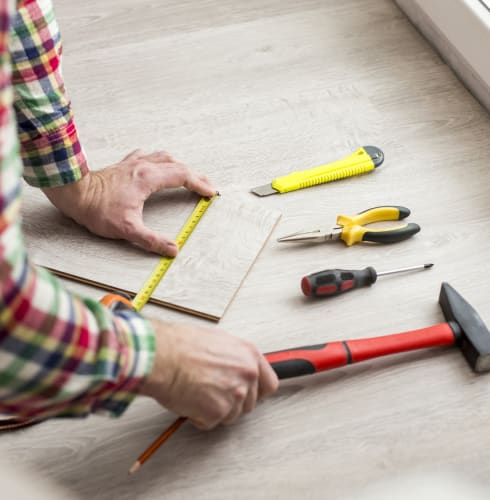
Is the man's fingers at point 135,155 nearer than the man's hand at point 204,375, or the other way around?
the man's hand at point 204,375

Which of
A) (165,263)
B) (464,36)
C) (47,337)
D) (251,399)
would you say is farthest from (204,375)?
(464,36)

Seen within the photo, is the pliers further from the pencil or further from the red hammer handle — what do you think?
the pencil

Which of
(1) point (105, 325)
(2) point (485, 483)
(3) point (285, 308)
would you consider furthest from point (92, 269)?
(2) point (485, 483)

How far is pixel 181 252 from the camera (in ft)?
3.63

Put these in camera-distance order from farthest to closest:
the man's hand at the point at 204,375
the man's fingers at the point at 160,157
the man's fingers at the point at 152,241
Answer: the man's fingers at the point at 160,157, the man's fingers at the point at 152,241, the man's hand at the point at 204,375

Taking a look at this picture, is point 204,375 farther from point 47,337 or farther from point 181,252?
point 181,252

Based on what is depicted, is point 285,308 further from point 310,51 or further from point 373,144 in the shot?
A: point 310,51

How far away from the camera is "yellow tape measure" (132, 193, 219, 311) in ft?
3.41

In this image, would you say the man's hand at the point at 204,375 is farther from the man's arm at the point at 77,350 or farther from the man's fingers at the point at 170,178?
the man's fingers at the point at 170,178

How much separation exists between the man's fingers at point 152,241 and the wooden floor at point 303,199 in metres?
0.10

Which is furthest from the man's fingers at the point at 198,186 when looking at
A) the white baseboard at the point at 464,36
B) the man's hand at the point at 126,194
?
the white baseboard at the point at 464,36

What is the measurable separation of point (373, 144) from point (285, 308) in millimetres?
426

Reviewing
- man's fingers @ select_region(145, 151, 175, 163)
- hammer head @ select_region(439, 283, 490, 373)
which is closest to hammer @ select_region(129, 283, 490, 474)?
hammer head @ select_region(439, 283, 490, 373)

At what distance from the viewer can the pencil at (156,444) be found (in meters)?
0.86
